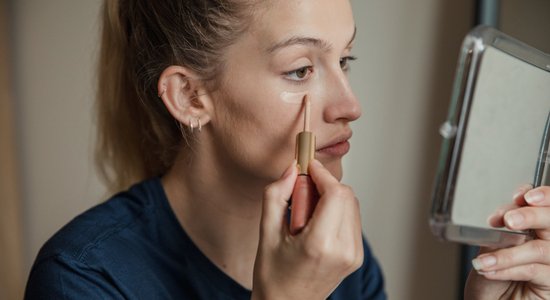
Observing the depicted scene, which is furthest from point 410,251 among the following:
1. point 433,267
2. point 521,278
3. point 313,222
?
point 313,222

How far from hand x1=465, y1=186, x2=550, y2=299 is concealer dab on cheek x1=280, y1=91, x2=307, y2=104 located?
28cm

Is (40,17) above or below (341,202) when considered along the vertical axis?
above

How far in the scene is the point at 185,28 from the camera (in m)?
0.83

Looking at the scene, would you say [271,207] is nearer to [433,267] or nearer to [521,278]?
[521,278]

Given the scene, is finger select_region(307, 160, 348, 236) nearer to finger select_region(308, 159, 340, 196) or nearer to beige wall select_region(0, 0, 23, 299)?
finger select_region(308, 159, 340, 196)

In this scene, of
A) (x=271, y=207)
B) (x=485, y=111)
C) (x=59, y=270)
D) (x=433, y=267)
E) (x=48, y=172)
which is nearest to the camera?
(x=485, y=111)

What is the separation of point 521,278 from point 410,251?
727 millimetres

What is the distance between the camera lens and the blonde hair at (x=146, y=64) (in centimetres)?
81

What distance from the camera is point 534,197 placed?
62 centimetres

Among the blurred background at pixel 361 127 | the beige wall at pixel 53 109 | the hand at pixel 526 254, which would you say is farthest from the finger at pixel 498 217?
the beige wall at pixel 53 109

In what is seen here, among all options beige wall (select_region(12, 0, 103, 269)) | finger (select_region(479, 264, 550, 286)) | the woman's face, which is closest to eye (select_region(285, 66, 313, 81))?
the woman's face

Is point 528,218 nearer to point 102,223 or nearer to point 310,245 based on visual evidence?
point 310,245

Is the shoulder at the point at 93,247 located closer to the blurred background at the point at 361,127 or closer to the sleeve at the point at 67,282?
the sleeve at the point at 67,282

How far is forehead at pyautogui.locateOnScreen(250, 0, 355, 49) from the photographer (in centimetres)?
75
